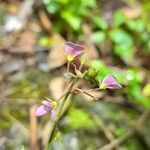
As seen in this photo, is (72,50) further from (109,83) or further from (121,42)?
(121,42)

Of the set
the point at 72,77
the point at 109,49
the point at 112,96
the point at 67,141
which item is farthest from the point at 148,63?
the point at 72,77

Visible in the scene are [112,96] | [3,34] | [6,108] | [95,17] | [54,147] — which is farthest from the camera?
[95,17]

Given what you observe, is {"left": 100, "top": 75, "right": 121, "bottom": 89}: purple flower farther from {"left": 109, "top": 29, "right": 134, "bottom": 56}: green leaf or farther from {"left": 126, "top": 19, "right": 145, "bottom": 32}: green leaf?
{"left": 126, "top": 19, "right": 145, "bottom": 32}: green leaf

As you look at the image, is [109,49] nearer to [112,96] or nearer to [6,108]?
[112,96]

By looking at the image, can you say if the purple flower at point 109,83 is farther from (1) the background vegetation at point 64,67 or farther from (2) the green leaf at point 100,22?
(2) the green leaf at point 100,22

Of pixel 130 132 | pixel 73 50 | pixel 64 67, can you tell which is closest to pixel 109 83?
pixel 73 50

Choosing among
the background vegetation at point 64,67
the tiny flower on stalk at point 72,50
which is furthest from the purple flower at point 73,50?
the background vegetation at point 64,67

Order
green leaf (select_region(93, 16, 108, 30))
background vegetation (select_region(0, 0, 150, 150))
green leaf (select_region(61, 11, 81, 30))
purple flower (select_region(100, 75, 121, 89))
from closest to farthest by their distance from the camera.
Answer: purple flower (select_region(100, 75, 121, 89)) < background vegetation (select_region(0, 0, 150, 150)) < green leaf (select_region(61, 11, 81, 30)) < green leaf (select_region(93, 16, 108, 30))

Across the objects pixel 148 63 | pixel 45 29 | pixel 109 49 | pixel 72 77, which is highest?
pixel 72 77

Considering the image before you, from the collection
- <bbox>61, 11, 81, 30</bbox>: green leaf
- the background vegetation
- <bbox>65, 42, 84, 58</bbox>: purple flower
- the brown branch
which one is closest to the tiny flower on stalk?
<bbox>65, 42, 84, 58</bbox>: purple flower
